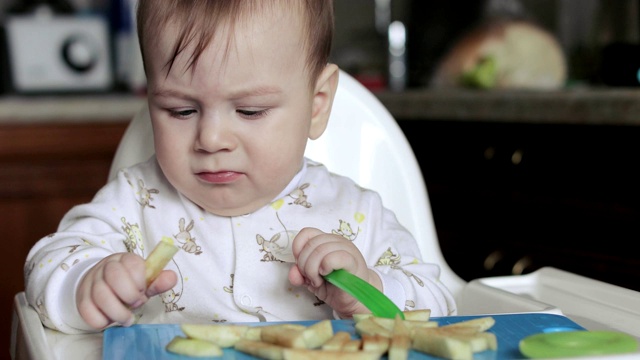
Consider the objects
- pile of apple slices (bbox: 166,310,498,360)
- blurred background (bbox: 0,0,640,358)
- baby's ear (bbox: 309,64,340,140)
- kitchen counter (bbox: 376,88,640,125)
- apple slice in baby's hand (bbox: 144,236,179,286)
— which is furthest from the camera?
blurred background (bbox: 0,0,640,358)

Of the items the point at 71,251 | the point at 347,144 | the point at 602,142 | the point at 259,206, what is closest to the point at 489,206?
the point at 602,142

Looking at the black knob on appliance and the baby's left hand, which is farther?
the black knob on appliance

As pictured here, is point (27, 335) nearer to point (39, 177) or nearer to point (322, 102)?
point (322, 102)

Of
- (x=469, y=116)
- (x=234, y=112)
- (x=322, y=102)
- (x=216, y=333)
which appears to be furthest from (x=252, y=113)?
(x=469, y=116)

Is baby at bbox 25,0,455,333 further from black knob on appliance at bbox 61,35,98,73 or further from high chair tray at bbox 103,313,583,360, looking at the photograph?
black knob on appliance at bbox 61,35,98,73

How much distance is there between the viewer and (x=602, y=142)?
1.58 meters

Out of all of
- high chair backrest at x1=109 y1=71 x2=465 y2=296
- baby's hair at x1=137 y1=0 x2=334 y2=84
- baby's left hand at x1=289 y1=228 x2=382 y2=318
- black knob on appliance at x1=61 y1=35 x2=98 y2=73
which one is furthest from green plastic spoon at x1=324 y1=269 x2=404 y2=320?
black knob on appliance at x1=61 y1=35 x2=98 y2=73

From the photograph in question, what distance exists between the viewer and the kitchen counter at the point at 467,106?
1507mm

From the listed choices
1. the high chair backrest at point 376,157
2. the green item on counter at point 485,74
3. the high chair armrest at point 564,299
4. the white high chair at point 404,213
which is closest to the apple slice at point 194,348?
the white high chair at point 404,213

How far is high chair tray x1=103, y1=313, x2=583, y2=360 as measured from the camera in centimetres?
65

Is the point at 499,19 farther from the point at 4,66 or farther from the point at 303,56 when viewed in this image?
the point at 303,56

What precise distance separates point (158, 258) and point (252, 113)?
190 mm

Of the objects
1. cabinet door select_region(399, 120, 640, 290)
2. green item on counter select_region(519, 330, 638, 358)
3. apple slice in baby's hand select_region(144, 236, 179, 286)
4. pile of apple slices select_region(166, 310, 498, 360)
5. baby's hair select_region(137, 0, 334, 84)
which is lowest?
cabinet door select_region(399, 120, 640, 290)

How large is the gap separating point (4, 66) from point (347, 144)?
133 cm
